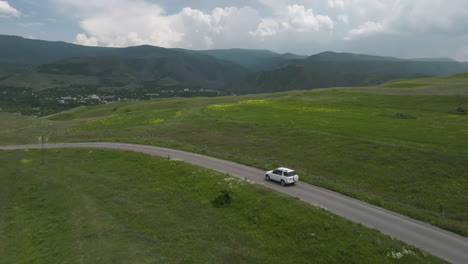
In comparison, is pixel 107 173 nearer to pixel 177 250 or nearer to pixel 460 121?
pixel 177 250

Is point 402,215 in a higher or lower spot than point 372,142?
lower

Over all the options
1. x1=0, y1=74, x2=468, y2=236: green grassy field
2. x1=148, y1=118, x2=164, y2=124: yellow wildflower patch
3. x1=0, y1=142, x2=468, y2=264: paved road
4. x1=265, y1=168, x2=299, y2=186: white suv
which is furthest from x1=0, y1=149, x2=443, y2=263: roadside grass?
x1=148, y1=118, x2=164, y2=124: yellow wildflower patch

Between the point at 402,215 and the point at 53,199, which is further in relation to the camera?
the point at 53,199

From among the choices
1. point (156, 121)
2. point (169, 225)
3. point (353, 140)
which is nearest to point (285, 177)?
point (169, 225)

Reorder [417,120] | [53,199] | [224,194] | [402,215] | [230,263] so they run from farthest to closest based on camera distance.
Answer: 1. [417,120]
2. [53,199]
3. [224,194]
4. [402,215]
5. [230,263]

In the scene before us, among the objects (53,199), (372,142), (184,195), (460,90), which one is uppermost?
(460,90)

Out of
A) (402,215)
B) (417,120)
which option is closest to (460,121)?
(417,120)

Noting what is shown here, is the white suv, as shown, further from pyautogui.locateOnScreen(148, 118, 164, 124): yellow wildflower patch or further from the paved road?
pyautogui.locateOnScreen(148, 118, 164, 124): yellow wildflower patch

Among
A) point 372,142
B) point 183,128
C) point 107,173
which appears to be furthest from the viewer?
point 183,128

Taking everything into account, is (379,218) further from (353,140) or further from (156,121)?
(156,121)

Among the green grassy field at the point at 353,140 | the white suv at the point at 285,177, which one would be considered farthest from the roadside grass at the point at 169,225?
the green grassy field at the point at 353,140
